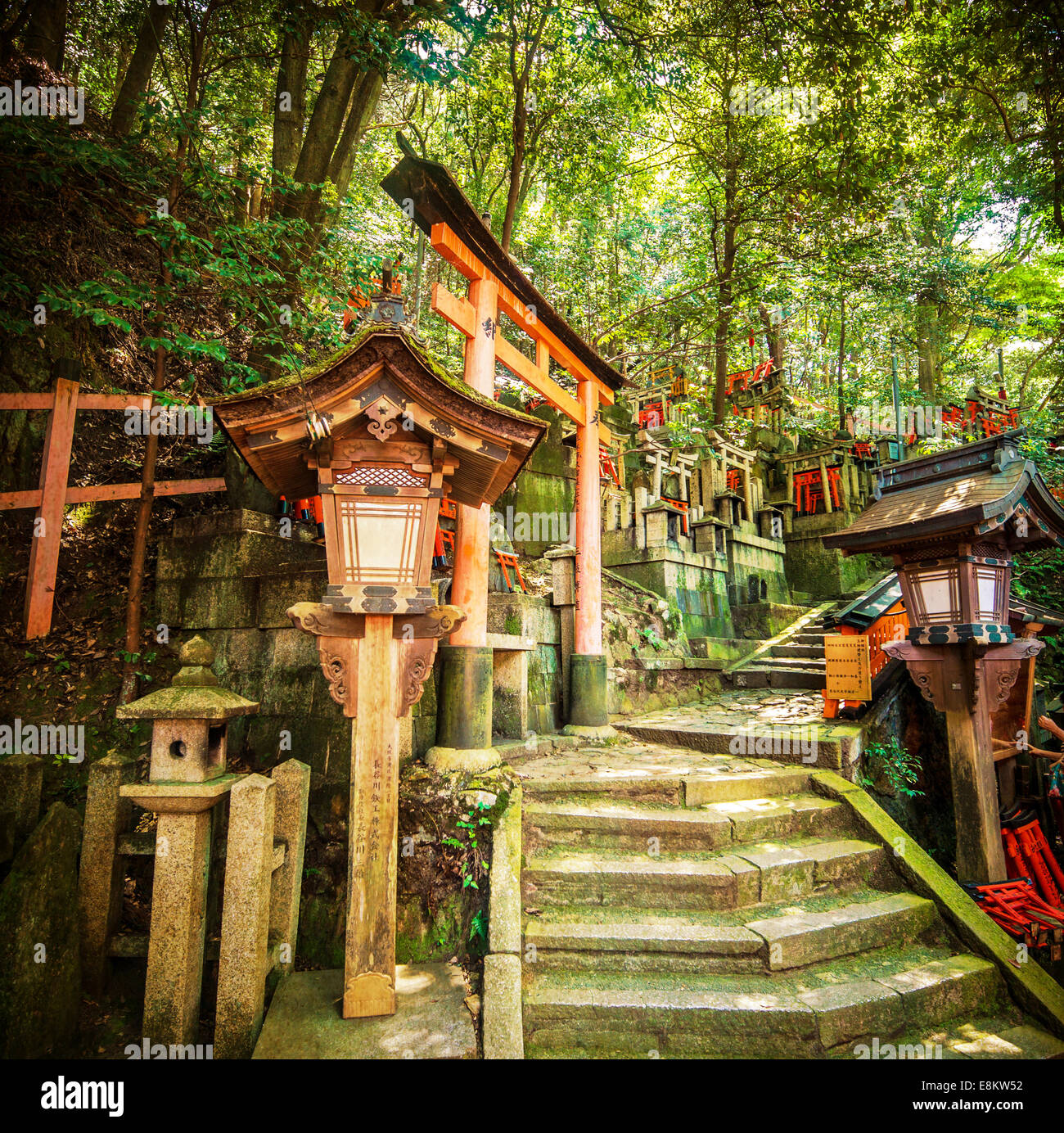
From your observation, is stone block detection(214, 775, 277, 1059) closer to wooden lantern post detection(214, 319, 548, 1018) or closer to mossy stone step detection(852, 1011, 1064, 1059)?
wooden lantern post detection(214, 319, 548, 1018)

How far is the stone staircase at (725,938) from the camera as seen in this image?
11.4ft

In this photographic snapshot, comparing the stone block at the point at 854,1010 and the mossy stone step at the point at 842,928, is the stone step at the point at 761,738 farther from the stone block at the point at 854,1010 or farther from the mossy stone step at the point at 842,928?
the stone block at the point at 854,1010

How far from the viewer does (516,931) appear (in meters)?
3.71

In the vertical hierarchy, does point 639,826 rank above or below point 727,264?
below

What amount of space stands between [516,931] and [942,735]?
6424 millimetres

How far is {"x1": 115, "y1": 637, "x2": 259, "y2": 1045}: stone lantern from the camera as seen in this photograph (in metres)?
3.18

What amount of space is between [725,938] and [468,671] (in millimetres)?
2657

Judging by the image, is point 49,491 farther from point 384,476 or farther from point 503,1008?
point 503,1008

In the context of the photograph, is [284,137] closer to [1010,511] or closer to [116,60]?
[116,60]

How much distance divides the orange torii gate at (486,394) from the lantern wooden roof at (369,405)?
1599 mm

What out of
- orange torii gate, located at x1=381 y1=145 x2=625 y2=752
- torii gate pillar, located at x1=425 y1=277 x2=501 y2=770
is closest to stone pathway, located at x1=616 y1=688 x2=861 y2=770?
orange torii gate, located at x1=381 y1=145 x2=625 y2=752

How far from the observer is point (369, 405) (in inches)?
132

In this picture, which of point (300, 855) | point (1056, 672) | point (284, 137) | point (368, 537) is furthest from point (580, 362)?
point (1056, 672)

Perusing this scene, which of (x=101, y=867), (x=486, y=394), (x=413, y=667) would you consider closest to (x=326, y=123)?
(x=486, y=394)
